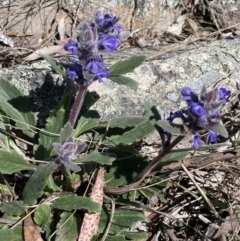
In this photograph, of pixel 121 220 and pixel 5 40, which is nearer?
pixel 121 220

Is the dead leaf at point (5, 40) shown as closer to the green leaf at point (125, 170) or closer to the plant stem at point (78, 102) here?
the plant stem at point (78, 102)

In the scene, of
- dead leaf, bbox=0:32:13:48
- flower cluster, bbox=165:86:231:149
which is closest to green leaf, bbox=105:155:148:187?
flower cluster, bbox=165:86:231:149

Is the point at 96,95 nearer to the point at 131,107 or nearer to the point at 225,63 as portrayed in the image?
the point at 131,107

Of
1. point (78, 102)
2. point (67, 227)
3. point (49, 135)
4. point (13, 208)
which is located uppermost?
point (78, 102)

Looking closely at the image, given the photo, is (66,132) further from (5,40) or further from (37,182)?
(5,40)

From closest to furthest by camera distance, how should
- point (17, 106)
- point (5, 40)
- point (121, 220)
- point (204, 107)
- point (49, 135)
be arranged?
1. point (204, 107)
2. point (121, 220)
3. point (49, 135)
4. point (17, 106)
5. point (5, 40)

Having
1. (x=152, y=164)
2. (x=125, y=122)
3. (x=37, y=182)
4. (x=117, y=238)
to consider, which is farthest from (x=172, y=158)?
(x=37, y=182)

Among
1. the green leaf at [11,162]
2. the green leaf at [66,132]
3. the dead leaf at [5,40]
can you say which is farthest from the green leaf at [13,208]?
the dead leaf at [5,40]
